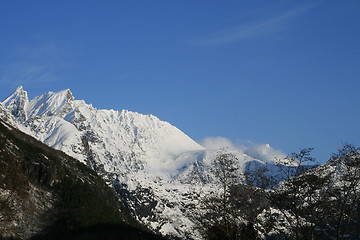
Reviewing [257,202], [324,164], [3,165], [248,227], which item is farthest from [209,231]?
[3,165]

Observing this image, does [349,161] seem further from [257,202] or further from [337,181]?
[257,202]

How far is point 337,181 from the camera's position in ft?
125

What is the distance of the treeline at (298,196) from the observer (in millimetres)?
36219

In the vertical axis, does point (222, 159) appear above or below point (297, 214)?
above

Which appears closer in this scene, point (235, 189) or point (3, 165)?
point (3, 165)

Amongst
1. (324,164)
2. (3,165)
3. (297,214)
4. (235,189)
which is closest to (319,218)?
(297,214)

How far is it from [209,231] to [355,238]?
1350cm

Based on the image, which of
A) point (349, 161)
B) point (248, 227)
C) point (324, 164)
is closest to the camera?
point (349, 161)

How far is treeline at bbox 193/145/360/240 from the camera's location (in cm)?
3622

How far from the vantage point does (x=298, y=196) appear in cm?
3812

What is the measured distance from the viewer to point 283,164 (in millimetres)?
38219

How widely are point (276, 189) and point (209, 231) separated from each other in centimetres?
1035

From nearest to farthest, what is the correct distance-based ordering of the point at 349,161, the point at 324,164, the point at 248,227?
the point at 349,161 → the point at 324,164 → the point at 248,227

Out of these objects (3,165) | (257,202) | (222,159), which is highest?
(222,159)
